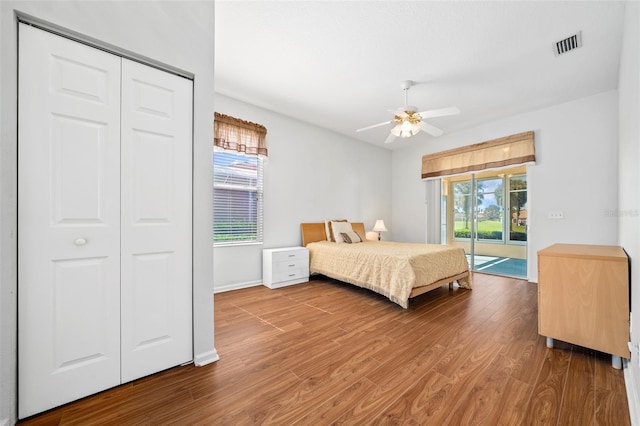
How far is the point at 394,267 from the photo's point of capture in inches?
120

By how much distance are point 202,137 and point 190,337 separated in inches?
54.9

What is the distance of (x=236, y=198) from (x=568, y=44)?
13.6 feet

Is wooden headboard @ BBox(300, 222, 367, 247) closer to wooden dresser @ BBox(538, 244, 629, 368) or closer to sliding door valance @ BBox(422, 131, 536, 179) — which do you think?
sliding door valance @ BBox(422, 131, 536, 179)

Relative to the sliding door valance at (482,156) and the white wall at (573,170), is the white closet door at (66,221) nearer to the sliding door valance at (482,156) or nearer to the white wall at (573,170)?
the sliding door valance at (482,156)

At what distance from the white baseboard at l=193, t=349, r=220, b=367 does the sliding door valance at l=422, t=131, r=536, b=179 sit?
16.3ft

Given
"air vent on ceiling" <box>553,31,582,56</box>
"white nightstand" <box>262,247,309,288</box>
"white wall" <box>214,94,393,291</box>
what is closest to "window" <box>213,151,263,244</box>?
"white wall" <box>214,94,393,291</box>

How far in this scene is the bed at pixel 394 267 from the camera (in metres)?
2.96

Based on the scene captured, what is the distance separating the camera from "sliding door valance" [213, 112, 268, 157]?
365cm

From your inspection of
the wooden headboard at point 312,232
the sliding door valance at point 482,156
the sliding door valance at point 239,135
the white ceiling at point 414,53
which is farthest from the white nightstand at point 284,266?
the sliding door valance at point 482,156

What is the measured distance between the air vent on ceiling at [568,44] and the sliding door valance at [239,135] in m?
3.55

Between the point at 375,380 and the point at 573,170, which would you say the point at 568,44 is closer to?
the point at 573,170

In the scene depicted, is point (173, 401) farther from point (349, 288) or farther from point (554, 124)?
point (554, 124)

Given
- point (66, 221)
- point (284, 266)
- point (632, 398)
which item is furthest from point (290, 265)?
point (632, 398)

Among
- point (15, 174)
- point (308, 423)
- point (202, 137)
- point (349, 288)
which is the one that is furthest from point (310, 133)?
point (308, 423)
